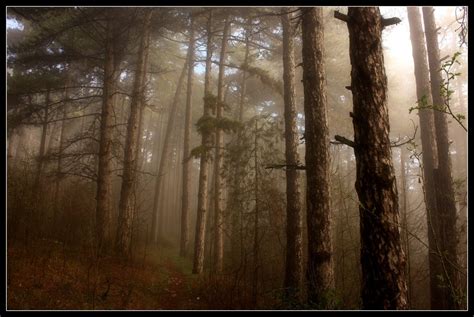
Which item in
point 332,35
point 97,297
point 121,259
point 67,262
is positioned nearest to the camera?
point 97,297

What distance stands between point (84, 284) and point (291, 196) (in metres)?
5.01

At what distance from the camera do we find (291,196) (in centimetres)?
830

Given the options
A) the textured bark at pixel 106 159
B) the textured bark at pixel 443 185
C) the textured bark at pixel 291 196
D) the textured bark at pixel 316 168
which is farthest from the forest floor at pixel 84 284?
the textured bark at pixel 443 185

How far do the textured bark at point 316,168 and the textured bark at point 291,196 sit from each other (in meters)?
0.65

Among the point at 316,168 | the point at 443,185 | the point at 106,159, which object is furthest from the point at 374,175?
the point at 106,159

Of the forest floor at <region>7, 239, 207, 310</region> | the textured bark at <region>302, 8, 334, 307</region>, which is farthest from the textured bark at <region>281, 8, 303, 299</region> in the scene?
the forest floor at <region>7, 239, 207, 310</region>

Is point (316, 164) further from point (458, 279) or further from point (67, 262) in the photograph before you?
point (67, 262)

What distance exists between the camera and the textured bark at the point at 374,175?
156 inches

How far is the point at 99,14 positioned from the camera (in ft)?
37.3

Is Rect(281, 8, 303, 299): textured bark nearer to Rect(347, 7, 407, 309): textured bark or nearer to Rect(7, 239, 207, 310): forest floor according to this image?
Rect(7, 239, 207, 310): forest floor

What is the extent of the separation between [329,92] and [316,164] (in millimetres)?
14043

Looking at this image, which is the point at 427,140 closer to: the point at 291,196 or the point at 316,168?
the point at 291,196

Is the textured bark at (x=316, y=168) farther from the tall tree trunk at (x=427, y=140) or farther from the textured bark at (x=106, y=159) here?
the textured bark at (x=106, y=159)

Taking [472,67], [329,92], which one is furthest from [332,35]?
[472,67]
